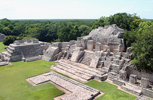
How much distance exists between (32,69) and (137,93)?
A: 1578 centimetres

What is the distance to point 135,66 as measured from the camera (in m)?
17.3

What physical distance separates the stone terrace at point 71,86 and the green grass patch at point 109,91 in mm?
1095

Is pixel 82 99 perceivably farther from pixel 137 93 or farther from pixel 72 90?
pixel 137 93

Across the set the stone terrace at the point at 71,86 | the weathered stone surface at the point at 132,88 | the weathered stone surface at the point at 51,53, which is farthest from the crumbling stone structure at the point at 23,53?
the weathered stone surface at the point at 132,88

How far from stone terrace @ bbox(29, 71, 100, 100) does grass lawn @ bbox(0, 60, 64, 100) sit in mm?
966

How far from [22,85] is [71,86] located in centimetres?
617

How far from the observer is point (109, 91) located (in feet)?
49.5

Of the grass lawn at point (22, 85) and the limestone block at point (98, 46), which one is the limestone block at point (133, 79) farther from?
the grass lawn at point (22, 85)

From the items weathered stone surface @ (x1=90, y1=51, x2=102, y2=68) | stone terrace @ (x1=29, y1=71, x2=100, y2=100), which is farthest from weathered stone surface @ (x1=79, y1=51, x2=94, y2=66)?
stone terrace @ (x1=29, y1=71, x2=100, y2=100)

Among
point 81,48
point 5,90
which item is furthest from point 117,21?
point 5,90

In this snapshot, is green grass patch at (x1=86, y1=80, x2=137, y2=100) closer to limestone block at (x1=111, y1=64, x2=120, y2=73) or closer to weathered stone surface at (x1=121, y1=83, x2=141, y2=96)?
weathered stone surface at (x1=121, y1=83, x2=141, y2=96)

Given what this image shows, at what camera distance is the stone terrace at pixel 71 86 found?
1352 cm

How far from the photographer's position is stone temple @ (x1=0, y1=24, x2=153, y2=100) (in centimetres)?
1644

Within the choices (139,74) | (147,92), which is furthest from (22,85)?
(139,74)
